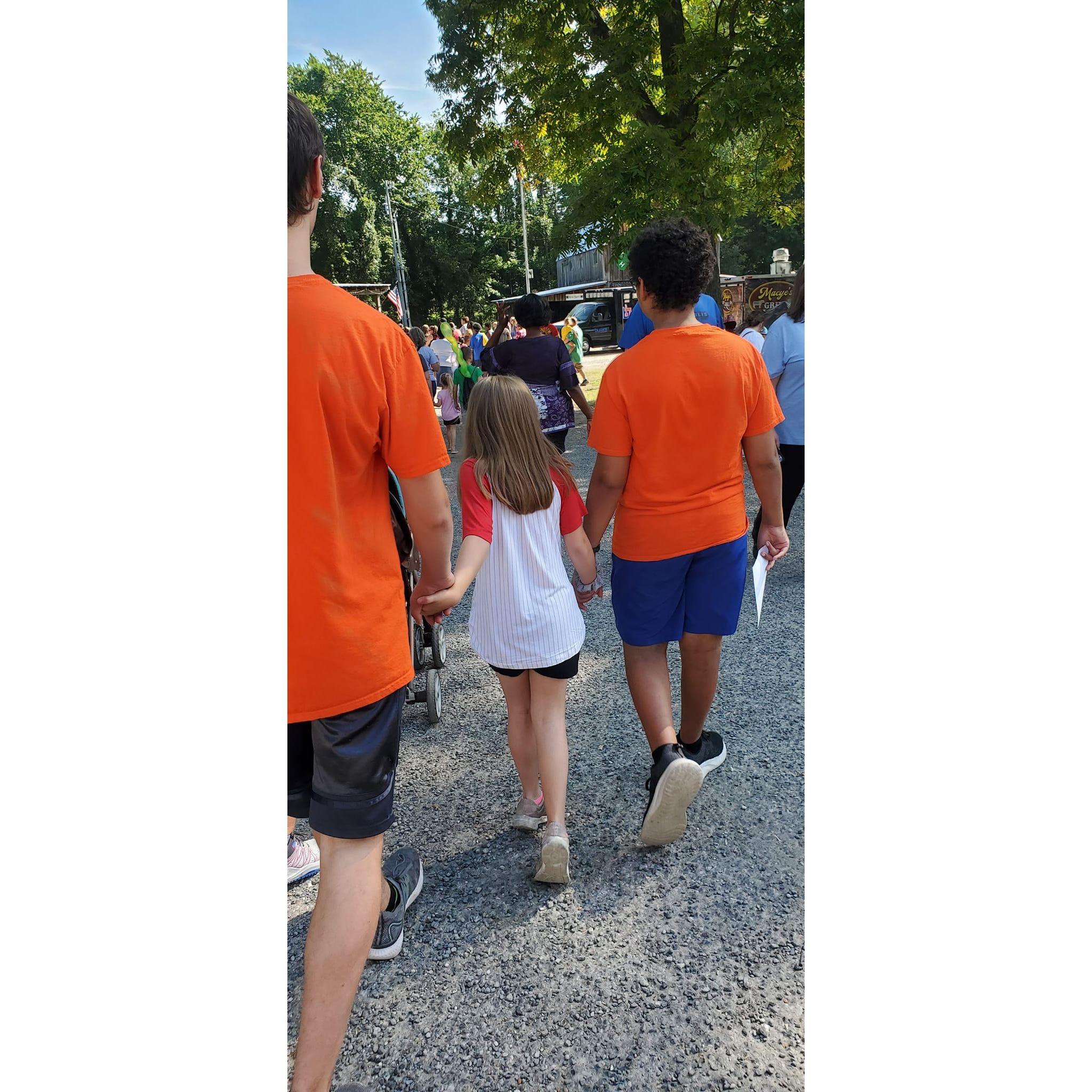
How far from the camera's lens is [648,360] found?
2488mm

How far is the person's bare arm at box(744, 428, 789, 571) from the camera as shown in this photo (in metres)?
2.68

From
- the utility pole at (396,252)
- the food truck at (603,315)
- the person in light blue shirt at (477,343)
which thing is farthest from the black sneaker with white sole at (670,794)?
the utility pole at (396,252)

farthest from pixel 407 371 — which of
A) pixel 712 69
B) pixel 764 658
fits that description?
pixel 712 69

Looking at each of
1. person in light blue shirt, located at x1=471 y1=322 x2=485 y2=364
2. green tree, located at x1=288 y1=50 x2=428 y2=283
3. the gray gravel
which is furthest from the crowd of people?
green tree, located at x1=288 y1=50 x2=428 y2=283

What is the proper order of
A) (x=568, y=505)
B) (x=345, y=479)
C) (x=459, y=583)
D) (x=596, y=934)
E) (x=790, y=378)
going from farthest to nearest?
(x=790, y=378) → (x=568, y=505) → (x=596, y=934) → (x=459, y=583) → (x=345, y=479)

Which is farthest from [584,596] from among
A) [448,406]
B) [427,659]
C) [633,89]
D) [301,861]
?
[448,406]

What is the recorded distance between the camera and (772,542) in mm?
2893

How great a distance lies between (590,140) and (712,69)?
1.65m

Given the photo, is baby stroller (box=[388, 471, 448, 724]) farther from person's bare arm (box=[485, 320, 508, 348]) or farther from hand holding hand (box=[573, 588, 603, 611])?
person's bare arm (box=[485, 320, 508, 348])

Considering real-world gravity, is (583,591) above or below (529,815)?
above

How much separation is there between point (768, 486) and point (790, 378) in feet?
7.73

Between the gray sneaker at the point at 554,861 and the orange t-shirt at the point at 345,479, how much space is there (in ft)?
3.53

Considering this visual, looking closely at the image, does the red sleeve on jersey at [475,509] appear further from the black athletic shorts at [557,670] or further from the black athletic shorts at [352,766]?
the black athletic shorts at [352,766]

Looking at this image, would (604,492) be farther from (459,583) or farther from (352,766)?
(352,766)
